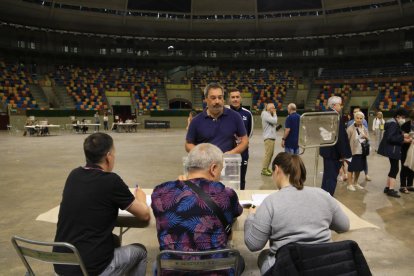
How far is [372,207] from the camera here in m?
5.80

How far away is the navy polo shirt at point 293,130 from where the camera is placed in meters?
7.57

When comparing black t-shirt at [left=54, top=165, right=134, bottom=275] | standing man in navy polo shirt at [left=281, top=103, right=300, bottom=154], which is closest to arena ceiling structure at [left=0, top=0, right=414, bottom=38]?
standing man in navy polo shirt at [left=281, top=103, right=300, bottom=154]

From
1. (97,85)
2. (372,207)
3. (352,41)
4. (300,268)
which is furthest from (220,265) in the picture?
(352,41)

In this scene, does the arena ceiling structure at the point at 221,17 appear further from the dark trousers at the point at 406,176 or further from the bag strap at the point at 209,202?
the bag strap at the point at 209,202

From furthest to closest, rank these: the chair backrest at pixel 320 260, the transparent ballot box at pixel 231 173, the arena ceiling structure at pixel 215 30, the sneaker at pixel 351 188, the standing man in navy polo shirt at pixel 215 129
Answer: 1. the arena ceiling structure at pixel 215 30
2. the sneaker at pixel 351 188
3. the standing man in navy polo shirt at pixel 215 129
4. the transparent ballot box at pixel 231 173
5. the chair backrest at pixel 320 260

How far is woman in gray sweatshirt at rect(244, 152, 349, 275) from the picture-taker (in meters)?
2.10

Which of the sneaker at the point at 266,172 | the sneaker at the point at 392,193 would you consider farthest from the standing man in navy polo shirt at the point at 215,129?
the sneaker at the point at 266,172

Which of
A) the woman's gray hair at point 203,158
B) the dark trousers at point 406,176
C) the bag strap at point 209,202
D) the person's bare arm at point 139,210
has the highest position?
the woman's gray hair at point 203,158

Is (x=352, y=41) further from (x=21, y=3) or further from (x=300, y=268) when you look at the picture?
(x=300, y=268)

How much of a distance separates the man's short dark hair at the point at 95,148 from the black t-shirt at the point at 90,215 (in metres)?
0.12

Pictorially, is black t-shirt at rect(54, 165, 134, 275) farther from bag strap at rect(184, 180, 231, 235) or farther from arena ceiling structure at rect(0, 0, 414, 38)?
arena ceiling structure at rect(0, 0, 414, 38)

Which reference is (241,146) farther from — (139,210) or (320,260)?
(320,260)

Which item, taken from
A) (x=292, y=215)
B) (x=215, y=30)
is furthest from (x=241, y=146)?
(x=215, y=30)

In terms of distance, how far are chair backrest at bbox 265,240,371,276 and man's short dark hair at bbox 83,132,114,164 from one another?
53.3 inches
